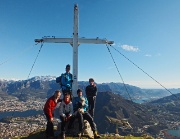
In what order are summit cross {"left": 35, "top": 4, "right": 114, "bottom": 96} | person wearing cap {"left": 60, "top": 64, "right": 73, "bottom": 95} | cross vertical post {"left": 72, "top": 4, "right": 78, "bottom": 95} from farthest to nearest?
summit cross {"left": 35, "top": 4, "right": 114, "bottom": 96} < cross vertical post {"left": 72, "top": 4, "right": 78, "bottom": 95} < person wearing cap {"left": 60, "top": 64, "right": 73, "bottom": 95}

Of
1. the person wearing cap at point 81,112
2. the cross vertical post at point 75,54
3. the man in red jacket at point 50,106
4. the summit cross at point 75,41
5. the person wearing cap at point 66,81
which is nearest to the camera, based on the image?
the man in red jacket at point 50,106

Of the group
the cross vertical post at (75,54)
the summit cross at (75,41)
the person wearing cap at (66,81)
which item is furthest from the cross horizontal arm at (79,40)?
the person wearing cap at (66,81)

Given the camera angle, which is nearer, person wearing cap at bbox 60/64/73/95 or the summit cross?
person wearing cap at bbox 60/64/73/95

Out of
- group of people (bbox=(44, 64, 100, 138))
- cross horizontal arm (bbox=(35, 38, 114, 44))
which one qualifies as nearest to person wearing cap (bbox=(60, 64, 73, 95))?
group of people (bbox=(44, 64, 100, 138))

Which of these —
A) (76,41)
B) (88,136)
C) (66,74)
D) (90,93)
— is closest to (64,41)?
(76,41)

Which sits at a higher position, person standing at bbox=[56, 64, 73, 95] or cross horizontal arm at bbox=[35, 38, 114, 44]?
cross horizontal arm at bbox=[35, 38, 114, 44]

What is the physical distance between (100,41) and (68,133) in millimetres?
6361

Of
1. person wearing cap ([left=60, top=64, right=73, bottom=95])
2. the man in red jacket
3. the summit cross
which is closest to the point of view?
the man in red jacket

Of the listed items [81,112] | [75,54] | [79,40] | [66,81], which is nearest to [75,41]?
[79,40]

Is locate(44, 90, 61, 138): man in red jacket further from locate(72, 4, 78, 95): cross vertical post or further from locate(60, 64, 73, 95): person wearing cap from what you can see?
locate(72, 4, 78, 95): cross vertical post

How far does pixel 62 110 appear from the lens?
1311cm

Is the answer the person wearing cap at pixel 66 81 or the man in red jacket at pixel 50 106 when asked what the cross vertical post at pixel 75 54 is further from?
the man in red jacket at pixel 50 106

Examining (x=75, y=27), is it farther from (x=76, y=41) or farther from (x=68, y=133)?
(x=68, y=133)

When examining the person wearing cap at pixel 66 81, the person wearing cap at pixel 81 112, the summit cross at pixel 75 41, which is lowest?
the person wearing cap at pixel 81 112
